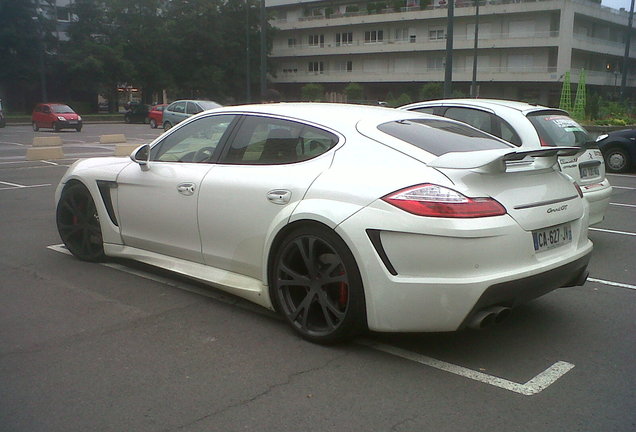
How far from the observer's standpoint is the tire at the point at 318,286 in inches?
150

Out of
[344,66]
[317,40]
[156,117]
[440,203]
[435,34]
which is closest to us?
[440,203]

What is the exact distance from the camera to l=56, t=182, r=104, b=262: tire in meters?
5.94

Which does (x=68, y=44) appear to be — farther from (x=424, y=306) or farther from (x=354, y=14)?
(x=424, y=306)

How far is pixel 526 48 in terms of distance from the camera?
55438 mm

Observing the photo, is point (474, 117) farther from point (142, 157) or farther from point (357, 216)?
point (357, 216)

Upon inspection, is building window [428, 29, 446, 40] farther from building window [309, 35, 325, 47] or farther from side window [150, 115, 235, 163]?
side window [150, 115, 235, 163]

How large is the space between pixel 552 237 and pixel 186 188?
2694 mm

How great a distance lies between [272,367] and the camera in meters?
3.74

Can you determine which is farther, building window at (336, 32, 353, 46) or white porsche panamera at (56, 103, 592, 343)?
building window at (336, 32, 353, 46)

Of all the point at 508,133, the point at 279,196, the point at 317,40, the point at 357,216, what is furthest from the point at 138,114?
the point at 357,216

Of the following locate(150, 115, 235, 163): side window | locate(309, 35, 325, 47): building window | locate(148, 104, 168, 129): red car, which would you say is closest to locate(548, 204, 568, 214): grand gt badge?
locate(150, 115, 235, 163): side window

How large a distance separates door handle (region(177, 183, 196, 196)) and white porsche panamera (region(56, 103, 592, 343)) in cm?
1

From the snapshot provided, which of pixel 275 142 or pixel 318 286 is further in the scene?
pixel 275 142

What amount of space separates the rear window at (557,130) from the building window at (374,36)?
2411 inches
